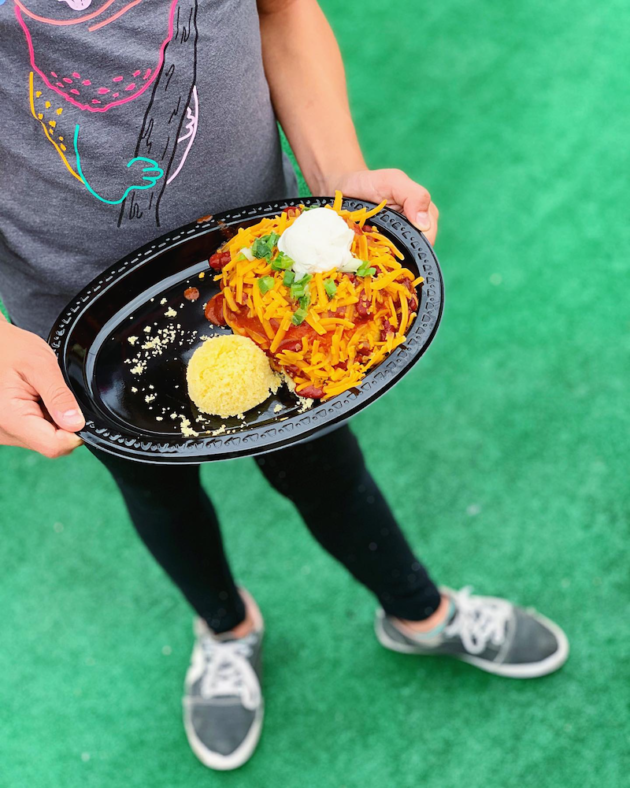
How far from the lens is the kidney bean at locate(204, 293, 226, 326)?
1.40 m

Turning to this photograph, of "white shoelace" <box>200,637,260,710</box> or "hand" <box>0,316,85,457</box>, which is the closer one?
"hand" <box>0,316,85,457</box>

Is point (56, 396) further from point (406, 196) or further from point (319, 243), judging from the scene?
point (406, 196)

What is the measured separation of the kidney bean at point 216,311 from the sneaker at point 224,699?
90cm

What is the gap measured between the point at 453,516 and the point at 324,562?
0.38m

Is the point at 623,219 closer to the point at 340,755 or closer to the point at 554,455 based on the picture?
the point at 554,455

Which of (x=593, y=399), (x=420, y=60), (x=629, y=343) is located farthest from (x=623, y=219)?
(x=420, y=60)

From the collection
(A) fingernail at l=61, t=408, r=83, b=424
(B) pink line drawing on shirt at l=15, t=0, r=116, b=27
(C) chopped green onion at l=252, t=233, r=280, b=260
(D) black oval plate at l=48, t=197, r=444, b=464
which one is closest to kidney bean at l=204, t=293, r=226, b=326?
(D) black oval plate at l=48, t=197, r=444, b=464

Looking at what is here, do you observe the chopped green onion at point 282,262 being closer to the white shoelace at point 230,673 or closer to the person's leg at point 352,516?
the person's leg at point 352,516

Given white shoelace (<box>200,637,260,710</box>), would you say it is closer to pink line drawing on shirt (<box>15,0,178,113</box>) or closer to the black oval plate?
the black oval plate

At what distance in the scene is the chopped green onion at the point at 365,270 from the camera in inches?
50.4

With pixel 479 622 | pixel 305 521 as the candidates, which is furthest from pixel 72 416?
pixel 479 622

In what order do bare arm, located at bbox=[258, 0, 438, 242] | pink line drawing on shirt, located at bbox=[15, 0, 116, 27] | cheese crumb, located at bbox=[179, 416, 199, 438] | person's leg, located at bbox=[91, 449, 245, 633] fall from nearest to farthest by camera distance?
pink line drawing on shirt, located at bbox=[15, 0, 116, 27], cheese crumb, located at bbox=[179, 416, 199, 438], person's leg, located at bbox=[91, 449, 245, 633], bare arm, located at bbox=[258, 0, 438, 242]

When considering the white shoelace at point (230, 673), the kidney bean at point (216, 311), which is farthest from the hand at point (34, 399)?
the white shoelace at point (230, 673)

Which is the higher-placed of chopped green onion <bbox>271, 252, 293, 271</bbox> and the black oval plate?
chopped green onion <bbox>271, 252, 293, 271</bbox>
